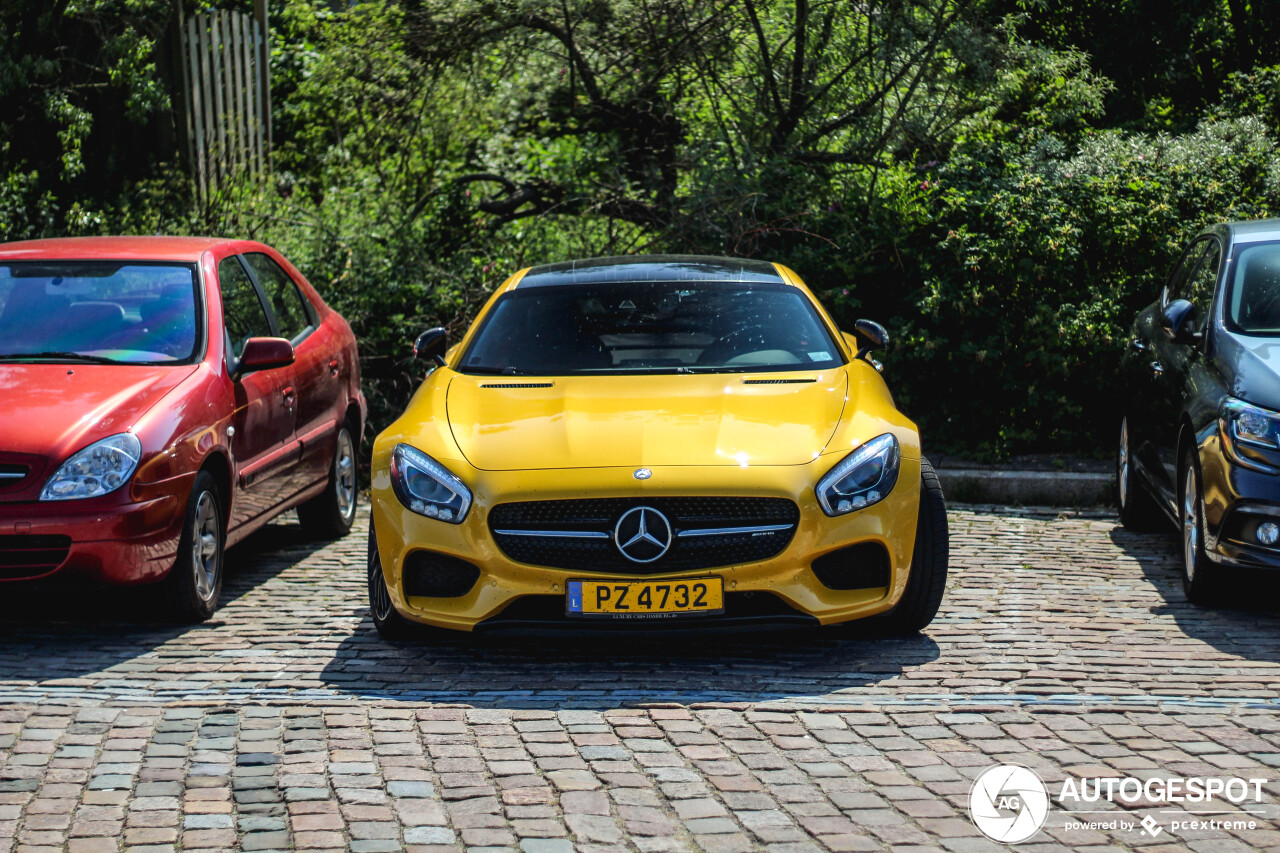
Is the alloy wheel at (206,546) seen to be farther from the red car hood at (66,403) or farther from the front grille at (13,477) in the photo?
the front grille at (13,477)

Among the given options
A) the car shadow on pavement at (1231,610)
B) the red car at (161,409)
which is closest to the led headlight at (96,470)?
the red car at (161,409)

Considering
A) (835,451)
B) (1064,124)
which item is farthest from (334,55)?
(835,451)

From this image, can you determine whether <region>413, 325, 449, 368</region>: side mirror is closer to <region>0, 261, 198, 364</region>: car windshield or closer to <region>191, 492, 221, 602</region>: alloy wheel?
<region>0, 261, 198, 364</region>: car windshield

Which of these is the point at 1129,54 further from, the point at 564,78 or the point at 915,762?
the point at 915,762

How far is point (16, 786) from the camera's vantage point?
4352 millimetres

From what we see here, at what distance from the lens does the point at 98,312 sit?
697 cm

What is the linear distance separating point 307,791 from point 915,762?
1.79 meters

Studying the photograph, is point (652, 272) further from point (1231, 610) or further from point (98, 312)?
point (1231, 610)

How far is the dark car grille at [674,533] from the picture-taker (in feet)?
17.7

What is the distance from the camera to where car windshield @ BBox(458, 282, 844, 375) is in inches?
259

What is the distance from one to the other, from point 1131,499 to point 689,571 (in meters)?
3.90

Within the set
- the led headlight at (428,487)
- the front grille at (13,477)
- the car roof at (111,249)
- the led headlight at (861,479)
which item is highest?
the car roof at (111,249)

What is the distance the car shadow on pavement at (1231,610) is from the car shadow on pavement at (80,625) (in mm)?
4156

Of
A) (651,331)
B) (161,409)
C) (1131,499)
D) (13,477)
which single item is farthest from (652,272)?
(1131,499)
